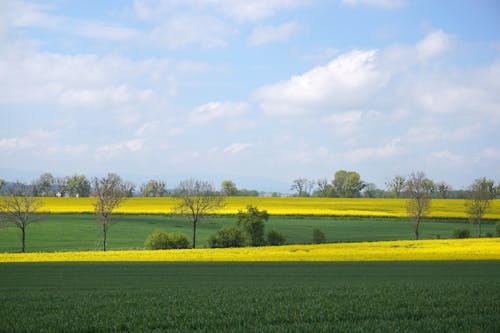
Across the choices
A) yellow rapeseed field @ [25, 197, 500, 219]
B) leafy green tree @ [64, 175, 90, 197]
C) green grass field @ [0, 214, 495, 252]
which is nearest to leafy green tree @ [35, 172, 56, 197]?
leafy green tree @ [64, 175, 90, 197]

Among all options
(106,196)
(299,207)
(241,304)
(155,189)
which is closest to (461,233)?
(106,196)

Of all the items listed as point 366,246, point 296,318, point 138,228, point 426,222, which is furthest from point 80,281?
point 426,222

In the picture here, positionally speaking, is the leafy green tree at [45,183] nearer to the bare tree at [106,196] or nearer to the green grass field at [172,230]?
the green grass field at [172,230]

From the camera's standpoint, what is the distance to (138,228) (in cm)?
6669

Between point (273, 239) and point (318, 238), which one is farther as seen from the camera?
point (318, 238)

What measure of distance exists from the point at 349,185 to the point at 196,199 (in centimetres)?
8820

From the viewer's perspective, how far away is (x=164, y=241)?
48844 mm

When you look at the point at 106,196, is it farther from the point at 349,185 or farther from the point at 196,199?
the point at 349,185

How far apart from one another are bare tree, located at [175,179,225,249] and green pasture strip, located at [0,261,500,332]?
108 feet

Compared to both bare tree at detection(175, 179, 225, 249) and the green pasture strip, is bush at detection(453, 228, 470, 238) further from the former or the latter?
the green pasture strip

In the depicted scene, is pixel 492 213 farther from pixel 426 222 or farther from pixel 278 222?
pixel 278 222

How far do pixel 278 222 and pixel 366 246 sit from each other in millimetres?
31954

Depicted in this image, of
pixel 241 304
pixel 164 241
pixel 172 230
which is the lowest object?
pixel 172 230

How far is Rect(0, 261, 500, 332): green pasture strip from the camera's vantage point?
12367mm
